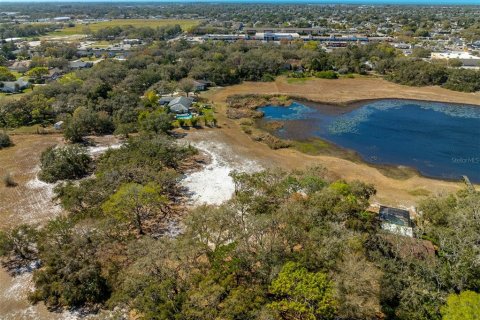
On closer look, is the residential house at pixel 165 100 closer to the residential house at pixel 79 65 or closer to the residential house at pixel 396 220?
the residential house at pixel 79 65

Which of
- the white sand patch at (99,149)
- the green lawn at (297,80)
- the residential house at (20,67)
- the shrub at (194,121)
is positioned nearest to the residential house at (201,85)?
the shrub at (194,121)

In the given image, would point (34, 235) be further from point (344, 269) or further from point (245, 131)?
point (245, 131)

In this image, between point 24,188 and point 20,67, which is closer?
point 24,188

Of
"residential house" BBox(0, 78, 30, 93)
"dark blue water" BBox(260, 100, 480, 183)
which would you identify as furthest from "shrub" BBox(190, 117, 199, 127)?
"residential house" BBox(0, 78, 30, 93)

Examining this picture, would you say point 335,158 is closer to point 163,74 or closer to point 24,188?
point 24,188

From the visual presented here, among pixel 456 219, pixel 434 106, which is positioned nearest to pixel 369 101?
pixel 434 106

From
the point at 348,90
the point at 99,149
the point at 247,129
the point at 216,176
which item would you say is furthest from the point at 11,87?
the point at 348,90

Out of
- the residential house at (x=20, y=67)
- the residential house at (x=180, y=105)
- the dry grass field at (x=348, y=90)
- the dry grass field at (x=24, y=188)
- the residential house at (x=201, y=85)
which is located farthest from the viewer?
the residential house at (x=20, y=67)
